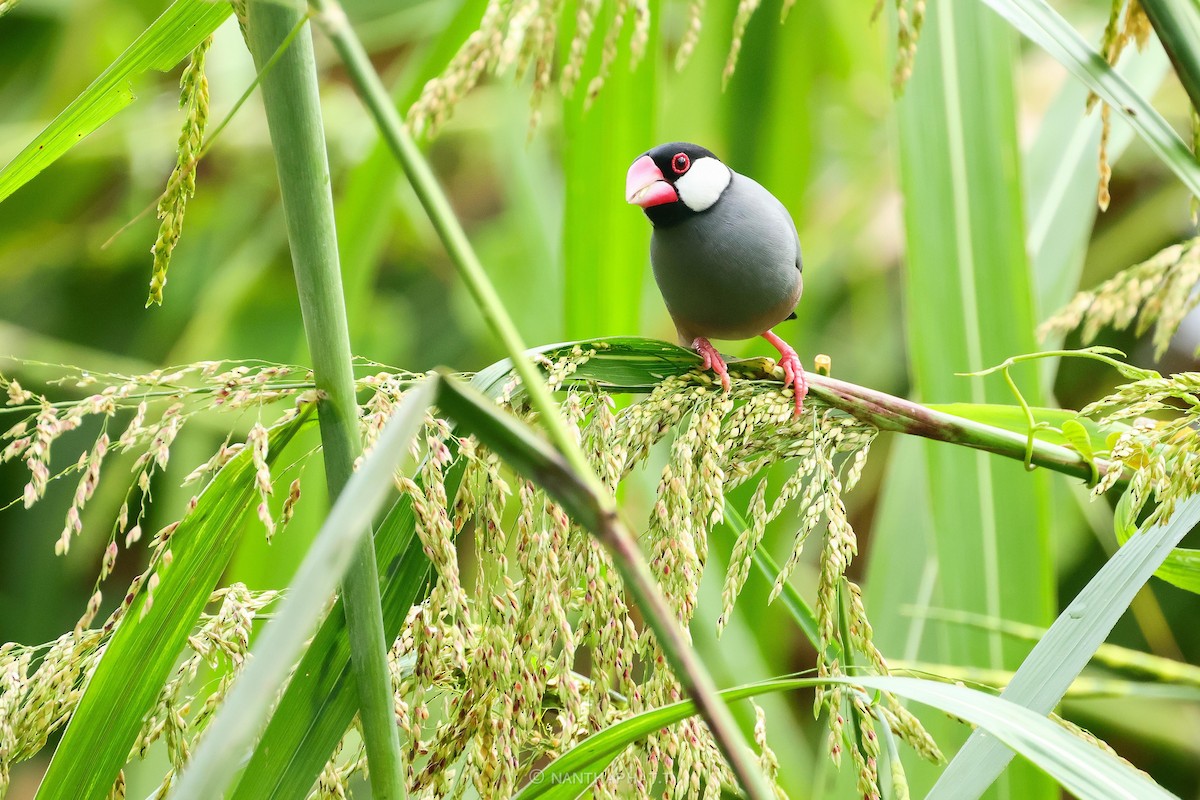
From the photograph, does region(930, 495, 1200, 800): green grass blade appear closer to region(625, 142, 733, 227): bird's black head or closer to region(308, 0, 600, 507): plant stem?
region(308, 0, 600, 507): plant stem

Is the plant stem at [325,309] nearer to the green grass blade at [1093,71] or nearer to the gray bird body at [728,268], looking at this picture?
the green grass blade at [1093,71]

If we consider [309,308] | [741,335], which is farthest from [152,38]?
[741,335]

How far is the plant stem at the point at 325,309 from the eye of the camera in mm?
659

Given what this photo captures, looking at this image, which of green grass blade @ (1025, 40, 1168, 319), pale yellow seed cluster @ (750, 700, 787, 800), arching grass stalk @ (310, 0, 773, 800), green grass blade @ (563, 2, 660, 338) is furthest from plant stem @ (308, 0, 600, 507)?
green grass blade @ (1025, 40, 1168, 319)

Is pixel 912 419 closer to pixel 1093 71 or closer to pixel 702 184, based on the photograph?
pixel 1093 71

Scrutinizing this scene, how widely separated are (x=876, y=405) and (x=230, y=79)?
2184 millimetres

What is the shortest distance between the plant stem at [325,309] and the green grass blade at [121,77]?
0.20 ft

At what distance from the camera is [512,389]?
2.70 feet

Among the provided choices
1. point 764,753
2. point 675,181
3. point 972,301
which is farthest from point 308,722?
point 972,301

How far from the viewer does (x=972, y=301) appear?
1.34 meters

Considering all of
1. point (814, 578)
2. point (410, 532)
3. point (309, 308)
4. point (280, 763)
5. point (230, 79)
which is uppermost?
point (230, 79)

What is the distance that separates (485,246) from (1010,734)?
8.23ft

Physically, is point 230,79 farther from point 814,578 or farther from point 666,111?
point 814,578

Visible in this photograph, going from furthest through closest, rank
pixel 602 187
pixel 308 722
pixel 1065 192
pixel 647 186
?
1. pixel 1065 192
2. pixel 602 187
3. pixel 647 186
4. pixel 308 722
